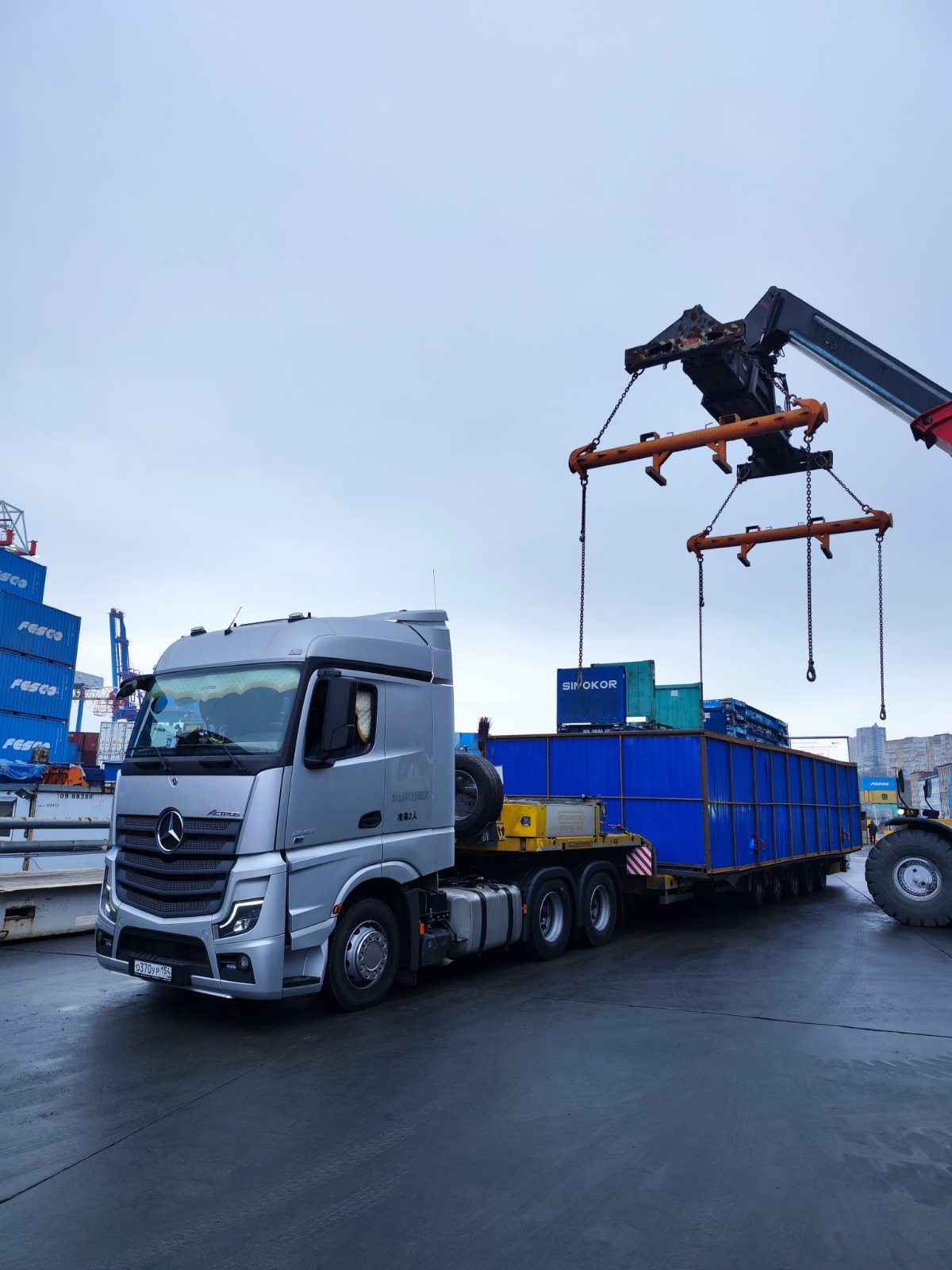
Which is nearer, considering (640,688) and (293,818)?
(293,818)

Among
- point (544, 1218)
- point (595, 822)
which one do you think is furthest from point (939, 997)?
A: point (544, 1218)

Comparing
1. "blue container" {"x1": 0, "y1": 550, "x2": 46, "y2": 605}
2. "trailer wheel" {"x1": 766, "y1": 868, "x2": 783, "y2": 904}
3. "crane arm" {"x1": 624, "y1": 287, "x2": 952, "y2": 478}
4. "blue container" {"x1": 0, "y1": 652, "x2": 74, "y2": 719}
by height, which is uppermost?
"blue container" {"x1": 0, "y1": 550, "x2": 46, "y2": 605}

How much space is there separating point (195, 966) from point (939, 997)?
666cm

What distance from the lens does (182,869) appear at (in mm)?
6289

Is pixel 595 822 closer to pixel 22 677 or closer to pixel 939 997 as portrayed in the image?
pixel 939 997

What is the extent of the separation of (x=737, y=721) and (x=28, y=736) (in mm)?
28245

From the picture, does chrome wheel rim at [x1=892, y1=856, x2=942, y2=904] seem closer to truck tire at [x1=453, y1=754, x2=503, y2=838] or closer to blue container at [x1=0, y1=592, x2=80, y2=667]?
truck tire at [x1=453, y1=754, x2=503, y2=838]

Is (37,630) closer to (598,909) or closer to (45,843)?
(45,843)

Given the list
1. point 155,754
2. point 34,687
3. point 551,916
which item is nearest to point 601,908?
point 551,916

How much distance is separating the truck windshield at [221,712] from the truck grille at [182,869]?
60 centimetres

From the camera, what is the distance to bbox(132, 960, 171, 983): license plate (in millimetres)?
6234

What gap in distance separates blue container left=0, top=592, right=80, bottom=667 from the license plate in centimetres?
3086

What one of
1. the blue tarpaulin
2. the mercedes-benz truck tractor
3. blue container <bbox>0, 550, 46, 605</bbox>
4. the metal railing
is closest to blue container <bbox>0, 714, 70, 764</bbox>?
blue container <bbox>0, 550, 46, 605</bbox>

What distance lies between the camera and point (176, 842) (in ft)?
20.8
